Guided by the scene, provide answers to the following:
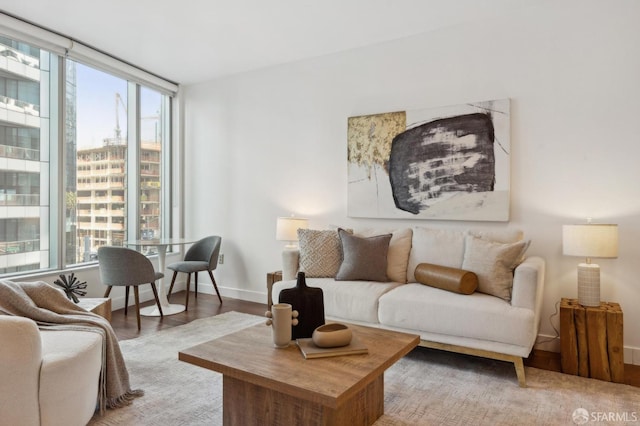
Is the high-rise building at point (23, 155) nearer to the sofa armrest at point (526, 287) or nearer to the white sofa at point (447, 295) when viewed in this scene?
the white sofa at point (447, 295)

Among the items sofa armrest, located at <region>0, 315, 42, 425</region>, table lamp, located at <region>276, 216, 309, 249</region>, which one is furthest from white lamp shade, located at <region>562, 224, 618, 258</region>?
sofa armrest, located at <region>0, 315, 42, 425</region>

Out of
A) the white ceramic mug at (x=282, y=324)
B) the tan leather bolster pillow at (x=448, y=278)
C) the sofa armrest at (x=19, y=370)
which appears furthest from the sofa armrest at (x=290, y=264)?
the sofa armrest at (x=19, y=370)

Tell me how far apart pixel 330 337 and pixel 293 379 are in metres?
0.33

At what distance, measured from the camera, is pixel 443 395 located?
2.37m

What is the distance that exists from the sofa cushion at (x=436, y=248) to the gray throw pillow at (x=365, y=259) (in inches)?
8.9

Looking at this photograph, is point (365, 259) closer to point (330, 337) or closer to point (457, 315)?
point (457, 315)

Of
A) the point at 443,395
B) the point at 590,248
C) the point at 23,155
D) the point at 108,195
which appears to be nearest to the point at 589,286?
the point at 590,248

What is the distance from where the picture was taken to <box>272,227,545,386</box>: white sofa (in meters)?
2.55

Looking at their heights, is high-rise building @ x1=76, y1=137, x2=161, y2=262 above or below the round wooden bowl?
above

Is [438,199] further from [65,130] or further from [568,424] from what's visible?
[65,130]

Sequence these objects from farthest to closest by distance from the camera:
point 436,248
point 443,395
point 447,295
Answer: point 436,248
point 447,295
point 443,395

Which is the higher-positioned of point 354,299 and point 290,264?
point 290,264

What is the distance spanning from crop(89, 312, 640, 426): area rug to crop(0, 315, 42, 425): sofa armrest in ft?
1.54

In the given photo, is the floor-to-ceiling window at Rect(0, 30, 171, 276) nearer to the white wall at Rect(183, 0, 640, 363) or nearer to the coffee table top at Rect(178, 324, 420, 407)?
the white wall at Rect(183, 0, 640, 363)
